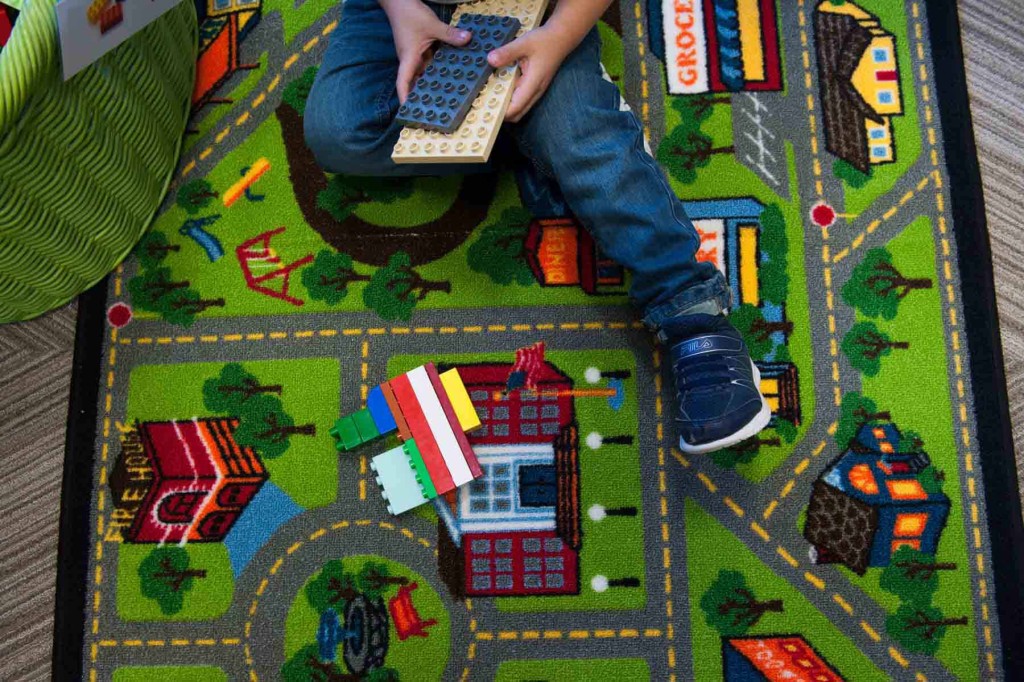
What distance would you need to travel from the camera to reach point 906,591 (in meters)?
0.85

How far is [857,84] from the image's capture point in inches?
37.5

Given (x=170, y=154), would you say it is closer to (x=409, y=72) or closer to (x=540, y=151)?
(x=409, y=72)

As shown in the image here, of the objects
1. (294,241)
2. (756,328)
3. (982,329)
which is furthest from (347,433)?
(982,329)

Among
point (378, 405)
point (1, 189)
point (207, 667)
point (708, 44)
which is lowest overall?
point (207, 667)

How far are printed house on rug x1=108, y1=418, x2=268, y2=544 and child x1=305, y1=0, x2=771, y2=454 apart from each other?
1.23ft

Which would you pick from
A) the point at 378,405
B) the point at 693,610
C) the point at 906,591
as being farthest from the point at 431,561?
the point at 906,591

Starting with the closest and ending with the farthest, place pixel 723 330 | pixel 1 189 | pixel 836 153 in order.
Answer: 1. pixel 1 189
2. pixel 723 330
3. pixel 836 153

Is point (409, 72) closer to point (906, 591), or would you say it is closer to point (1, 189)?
point (1, 189)

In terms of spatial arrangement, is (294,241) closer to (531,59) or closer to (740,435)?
(531,59)

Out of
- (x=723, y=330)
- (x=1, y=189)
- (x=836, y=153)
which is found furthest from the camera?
(x=836, y=153)

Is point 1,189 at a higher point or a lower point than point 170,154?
lower

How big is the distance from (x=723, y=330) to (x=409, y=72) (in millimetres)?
403

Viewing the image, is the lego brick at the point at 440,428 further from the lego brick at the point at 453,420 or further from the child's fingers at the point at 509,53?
the child's fingers at the point at 509,53

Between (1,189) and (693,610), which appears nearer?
(1,189)
